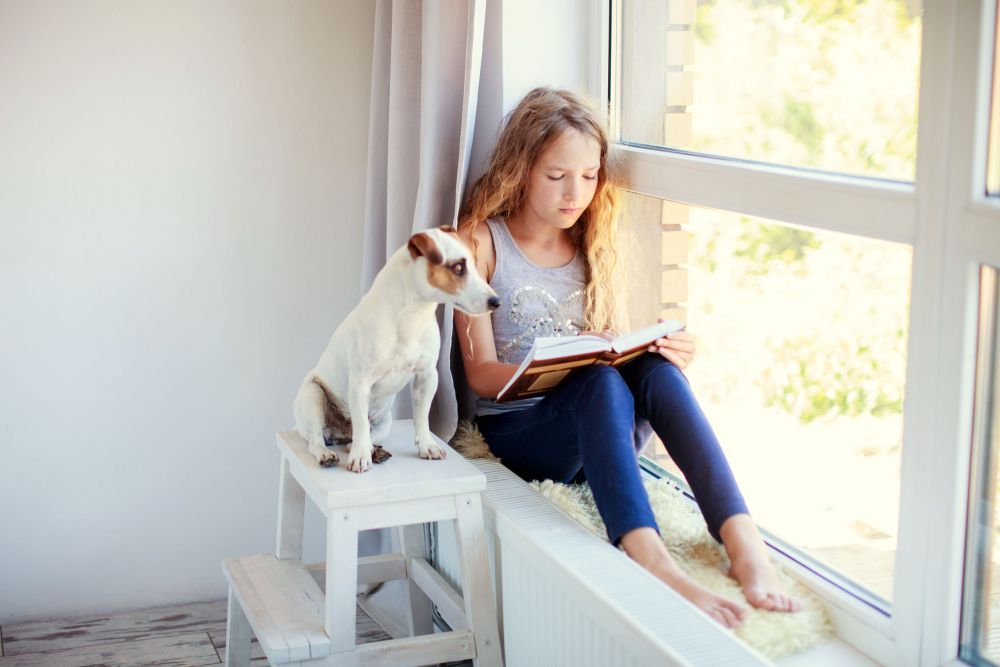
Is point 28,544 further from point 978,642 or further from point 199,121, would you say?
point 978,642

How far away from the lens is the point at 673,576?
4.39 ft

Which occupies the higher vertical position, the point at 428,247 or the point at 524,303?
the point at 428,247

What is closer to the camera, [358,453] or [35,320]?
[358,453]

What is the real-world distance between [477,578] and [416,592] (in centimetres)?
44

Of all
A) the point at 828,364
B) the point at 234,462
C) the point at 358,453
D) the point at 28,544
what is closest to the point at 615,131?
the point at 828,364

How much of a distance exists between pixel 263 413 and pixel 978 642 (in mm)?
1485

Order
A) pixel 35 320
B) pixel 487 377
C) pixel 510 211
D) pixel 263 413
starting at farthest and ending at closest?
1. pixel 263 413
2. pixel 35 320
3. pixel 510 211
4. pixel 487 377

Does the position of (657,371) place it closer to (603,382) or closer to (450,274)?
(603,382)

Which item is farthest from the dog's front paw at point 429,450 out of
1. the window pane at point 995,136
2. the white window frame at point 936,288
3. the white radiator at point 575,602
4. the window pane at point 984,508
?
the window pane at point 995,136

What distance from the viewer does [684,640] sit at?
3.80ft

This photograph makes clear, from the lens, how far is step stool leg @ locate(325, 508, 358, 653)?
1.44 metres

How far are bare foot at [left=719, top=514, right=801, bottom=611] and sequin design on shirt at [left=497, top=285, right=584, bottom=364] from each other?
552 mm

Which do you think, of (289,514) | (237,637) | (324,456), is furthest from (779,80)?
(237,637)

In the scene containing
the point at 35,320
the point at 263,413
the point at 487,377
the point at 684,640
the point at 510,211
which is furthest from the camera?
the point at 263,413
